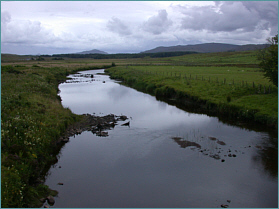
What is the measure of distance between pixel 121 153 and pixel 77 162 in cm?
312

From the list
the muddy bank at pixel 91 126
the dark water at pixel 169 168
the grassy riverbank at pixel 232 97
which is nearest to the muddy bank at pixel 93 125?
the muddy bank at pixel 91 126

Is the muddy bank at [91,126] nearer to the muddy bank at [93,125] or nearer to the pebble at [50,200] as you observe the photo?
the muddy bank at [93,125]

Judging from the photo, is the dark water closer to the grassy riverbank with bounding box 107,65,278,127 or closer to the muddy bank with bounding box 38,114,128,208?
the muddy bank with bounding box 38,114,128,208

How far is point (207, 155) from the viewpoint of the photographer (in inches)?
708

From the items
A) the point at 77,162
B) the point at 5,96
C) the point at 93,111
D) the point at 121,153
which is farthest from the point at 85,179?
the point at 93,111

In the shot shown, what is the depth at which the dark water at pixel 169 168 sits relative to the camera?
42.7ft

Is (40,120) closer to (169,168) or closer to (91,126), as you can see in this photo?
(91,126)

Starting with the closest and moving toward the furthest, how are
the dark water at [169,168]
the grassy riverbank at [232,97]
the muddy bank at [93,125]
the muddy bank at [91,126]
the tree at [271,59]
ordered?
the dark water at [169,168], the muddy bank at [91,126], the muddy bank at [93,125], the grassy riverbank at [232,97], the tree at [271,59]

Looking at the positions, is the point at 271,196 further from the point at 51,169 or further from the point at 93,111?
the point at 93,111

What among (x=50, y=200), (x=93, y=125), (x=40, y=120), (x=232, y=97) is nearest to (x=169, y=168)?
(x=50, y=200)

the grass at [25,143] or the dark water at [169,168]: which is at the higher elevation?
the grass at [25,143]

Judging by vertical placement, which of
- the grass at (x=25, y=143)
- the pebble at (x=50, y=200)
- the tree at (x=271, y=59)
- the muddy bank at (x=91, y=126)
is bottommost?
the pebble at (x=50, y=200)

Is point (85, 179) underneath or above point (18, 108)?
underneath

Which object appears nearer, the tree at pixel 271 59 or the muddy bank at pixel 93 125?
the muddy bank at pixel 93 125
